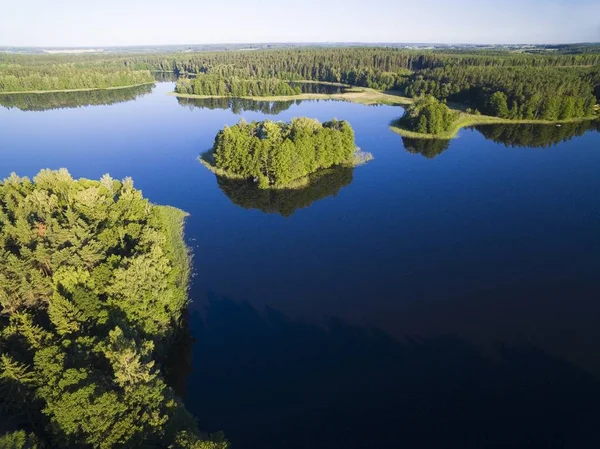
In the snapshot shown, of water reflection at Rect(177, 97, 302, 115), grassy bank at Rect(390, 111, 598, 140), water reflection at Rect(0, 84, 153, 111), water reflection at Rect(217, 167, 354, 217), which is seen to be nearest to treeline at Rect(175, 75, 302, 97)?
water reflection at Rect(177, 97, 302, 115)

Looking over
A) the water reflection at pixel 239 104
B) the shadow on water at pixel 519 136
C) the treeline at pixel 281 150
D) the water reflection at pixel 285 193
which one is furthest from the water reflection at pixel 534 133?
the water reflection at pixel 239 104

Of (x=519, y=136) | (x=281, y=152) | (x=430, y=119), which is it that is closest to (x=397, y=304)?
(x=281, y=152)

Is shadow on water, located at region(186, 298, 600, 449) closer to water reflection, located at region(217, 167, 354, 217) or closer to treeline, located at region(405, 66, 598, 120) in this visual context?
water reflection, located at region(217, 167, 354, 217)

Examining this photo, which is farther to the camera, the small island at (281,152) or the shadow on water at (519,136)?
the shadow on water at (519,136)

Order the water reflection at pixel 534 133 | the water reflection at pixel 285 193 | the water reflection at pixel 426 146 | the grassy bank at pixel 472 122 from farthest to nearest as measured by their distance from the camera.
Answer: the grassy bank at pixel 472 122 → the water reflection at pixel 534 133 → the water reflection at pixel 426 146 → the water reflection at pixel 285 193

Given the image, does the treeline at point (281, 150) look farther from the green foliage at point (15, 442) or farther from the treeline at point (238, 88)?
the treeline at point (238, 88)

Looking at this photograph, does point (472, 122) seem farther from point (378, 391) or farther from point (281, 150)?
point (378, 391)

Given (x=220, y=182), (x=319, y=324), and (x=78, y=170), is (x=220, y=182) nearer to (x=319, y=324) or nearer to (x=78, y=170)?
(x=78, y=170)
